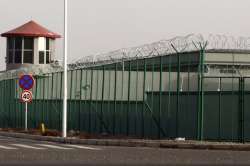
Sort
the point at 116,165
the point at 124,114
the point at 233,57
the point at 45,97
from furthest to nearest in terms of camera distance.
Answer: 1. the point at 45,97
2. the point at 233,57
3. the point at 124,114
4. the point at 116,165

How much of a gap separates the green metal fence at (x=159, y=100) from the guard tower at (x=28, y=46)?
100 feet

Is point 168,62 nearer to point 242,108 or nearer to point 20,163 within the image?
point 242,108

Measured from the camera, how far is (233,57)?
46031 millimetres

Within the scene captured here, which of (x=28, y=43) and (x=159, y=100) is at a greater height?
(x=28, y=43)

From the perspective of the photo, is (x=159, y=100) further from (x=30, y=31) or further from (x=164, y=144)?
(x=30, y=31)

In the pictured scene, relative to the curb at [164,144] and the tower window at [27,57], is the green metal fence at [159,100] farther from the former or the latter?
the tower window at [27,57]

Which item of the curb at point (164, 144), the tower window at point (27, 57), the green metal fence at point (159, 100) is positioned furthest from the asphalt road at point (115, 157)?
the tower window at point (27, 57)

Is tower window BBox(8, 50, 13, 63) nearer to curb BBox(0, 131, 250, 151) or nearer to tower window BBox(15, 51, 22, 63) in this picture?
tower window BBox(15, 51, 22, 63)

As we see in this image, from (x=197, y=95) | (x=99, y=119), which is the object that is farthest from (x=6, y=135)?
(x=197, y=95)

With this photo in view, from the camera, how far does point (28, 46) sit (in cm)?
7769

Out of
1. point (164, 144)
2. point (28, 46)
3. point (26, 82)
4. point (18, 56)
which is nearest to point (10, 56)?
point (18, 56)

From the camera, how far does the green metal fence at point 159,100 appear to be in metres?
32.4

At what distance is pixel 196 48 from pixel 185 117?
3.13 meters

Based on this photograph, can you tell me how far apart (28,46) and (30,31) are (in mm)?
1490
